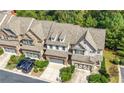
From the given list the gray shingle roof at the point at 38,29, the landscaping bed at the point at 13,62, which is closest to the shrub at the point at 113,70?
the gray shingle roof at the point at 38,29

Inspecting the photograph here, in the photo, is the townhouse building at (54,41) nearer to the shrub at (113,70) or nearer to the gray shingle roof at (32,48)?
the gray shingle roof at (32,48)

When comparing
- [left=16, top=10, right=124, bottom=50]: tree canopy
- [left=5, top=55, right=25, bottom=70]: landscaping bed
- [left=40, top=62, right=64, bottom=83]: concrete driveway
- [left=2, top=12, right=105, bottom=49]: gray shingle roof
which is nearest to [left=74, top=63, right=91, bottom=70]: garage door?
[left=40, top=62, right=64, bottom=83]: concrete driveway

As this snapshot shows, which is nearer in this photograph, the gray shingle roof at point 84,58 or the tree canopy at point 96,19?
the gray shingle roof at point 84,58

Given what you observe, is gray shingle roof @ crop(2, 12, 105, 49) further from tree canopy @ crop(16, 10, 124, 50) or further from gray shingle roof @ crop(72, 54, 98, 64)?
tree canopy @ crop(16, 10, 124, 50)

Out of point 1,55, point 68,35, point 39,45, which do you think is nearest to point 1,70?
point 1,55

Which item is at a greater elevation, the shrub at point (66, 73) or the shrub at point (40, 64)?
the shrub at point (40, 64)

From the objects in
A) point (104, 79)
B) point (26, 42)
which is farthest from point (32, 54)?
point (104, 79)
